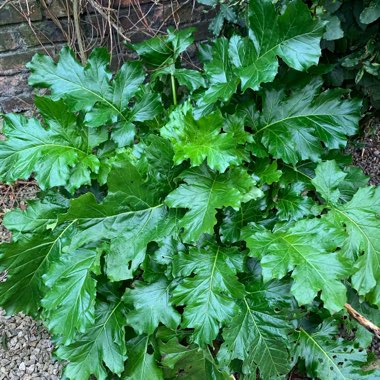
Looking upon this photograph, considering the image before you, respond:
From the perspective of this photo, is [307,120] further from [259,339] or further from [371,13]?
[259,339]

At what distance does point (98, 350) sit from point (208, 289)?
54 cm

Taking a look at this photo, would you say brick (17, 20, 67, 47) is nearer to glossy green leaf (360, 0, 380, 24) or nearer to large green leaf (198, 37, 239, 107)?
large green leaf (198, 37, 239, 107)

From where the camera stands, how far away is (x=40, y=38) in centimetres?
273

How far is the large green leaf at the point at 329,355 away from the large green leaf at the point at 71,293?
886mm

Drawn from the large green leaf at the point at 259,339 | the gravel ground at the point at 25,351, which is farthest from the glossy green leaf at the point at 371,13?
the gravel ground at the point at 25,351

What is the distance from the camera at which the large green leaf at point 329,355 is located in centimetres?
199

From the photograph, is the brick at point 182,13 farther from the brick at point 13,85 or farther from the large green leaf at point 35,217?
the large green leaf at point 35,217

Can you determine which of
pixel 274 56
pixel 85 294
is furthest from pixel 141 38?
pixel 85 294

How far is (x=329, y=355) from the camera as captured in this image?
202cm

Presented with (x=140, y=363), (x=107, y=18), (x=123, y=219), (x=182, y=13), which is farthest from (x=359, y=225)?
(x=107, y=18)

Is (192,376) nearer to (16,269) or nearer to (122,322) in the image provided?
(122,322)

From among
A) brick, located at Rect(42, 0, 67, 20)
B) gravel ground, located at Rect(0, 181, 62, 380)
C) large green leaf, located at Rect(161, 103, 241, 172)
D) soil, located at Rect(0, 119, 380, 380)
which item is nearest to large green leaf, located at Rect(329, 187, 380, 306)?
large green leaf, located at Rect(161, 103, 241, 172)

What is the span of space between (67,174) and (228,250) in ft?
2.46

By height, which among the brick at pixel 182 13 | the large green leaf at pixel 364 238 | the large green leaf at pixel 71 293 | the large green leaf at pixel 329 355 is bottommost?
the large green leaf at pixel 329 355
